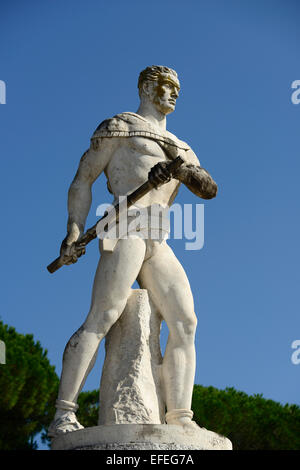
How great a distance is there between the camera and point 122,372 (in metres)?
6.14

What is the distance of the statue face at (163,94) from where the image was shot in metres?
7.10

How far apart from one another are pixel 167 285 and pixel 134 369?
84 centimetres

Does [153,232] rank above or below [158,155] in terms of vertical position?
below

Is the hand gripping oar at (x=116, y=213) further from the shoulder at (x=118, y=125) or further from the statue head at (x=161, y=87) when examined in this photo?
the statue head at (x=161, y=87)

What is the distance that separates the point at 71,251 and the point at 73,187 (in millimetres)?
724

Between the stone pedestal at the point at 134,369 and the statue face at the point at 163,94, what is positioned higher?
the statue face at the point at 163,94

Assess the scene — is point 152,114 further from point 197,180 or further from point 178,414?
point 178,414

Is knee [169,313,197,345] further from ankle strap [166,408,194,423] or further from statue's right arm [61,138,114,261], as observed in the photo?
statue's right arm [61,138,114,261]

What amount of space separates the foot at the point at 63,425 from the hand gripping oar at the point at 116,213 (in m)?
1.46

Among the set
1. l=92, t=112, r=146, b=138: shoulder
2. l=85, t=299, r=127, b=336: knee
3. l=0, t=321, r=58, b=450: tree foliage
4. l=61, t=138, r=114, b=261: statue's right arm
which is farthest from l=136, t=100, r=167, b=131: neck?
l=0, t=321, r=58, b=450: tree foliage

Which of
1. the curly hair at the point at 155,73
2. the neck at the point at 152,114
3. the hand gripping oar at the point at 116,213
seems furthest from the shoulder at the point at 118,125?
the hand gripping oar at the point at 116,213

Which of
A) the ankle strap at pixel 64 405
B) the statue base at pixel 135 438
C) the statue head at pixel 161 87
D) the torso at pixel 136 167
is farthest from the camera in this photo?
the statue head at pixel 161 87

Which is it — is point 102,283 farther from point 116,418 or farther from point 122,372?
point 116,418
